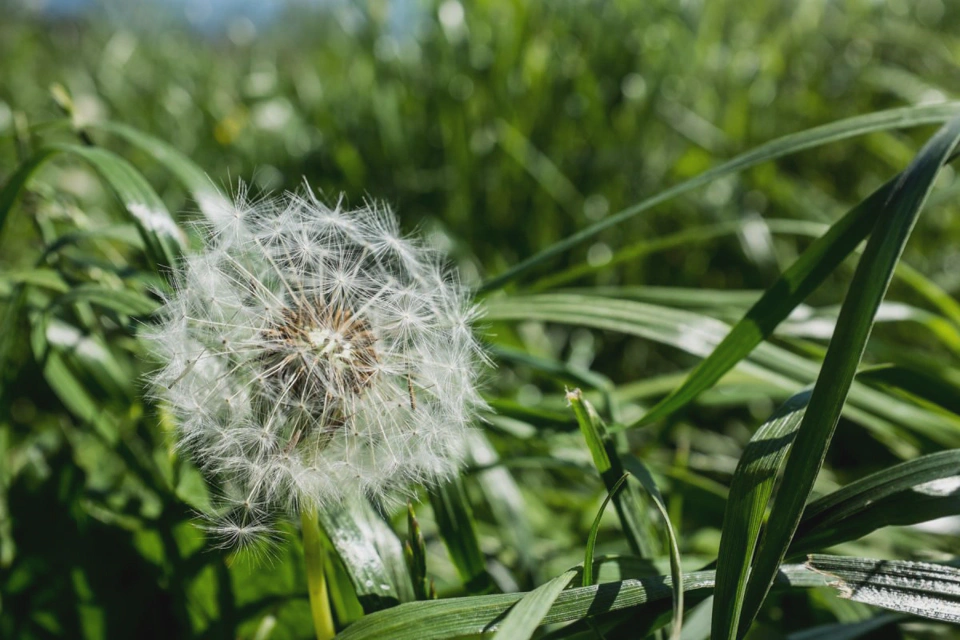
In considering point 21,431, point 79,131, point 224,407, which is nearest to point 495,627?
point 224,407

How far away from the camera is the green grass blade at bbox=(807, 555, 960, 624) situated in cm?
97

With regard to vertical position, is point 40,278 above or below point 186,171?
below

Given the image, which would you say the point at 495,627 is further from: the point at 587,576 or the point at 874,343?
the point at 874,343

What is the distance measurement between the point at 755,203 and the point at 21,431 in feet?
9.31

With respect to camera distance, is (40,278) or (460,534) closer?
(460,534)

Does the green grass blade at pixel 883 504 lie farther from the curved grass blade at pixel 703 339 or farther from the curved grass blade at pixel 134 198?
the curved grass blade at pixel 134 198

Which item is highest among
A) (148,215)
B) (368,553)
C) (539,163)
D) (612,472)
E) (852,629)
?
(539,163)

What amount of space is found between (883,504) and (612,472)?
367 millimetres

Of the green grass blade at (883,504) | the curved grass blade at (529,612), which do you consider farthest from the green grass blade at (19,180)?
the green grass blade at (883,504)

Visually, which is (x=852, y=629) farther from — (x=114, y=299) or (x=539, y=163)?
(x=539, y=163)

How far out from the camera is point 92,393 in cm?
180

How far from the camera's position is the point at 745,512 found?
979 millimetres

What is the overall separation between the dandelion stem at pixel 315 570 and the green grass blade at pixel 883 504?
65 centimetres

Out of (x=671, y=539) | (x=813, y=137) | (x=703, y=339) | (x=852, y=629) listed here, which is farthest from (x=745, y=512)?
(x=813, y=137)
